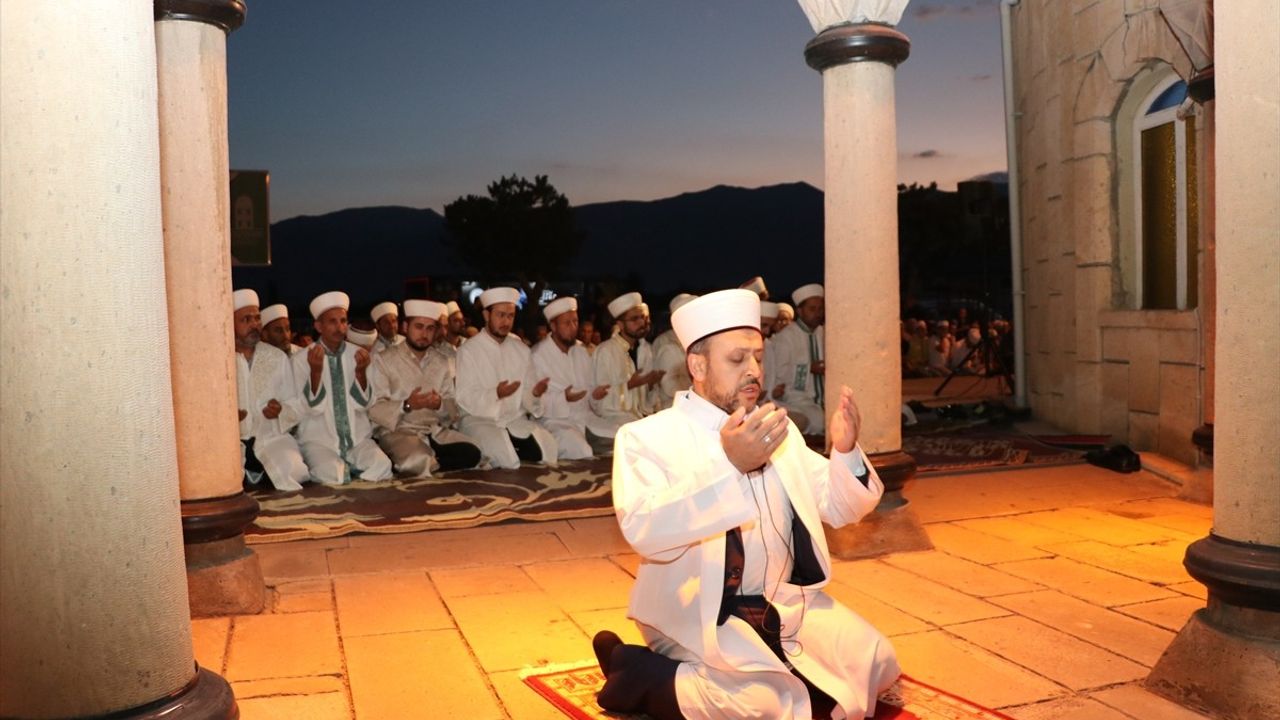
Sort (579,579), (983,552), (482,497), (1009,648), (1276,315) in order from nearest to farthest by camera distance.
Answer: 1. (1276,315)
2. (1009,648)
3. (579,579)
4. (983,552)
5. (482,497)

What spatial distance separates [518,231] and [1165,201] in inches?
960

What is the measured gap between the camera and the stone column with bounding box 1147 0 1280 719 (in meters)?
3.51

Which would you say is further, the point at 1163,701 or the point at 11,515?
the point at 1163,701

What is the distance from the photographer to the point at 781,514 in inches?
145

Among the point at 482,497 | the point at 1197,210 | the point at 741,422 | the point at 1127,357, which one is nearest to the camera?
the point at 741,422

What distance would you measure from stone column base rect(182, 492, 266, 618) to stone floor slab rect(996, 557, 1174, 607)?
3688 millimetres

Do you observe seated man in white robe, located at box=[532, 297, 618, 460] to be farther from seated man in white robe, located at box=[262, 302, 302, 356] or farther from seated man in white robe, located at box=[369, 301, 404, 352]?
seated man in white robe, located at box=[262, 302, 302, 356]

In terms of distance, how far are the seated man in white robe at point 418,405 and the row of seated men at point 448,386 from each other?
0.04ft

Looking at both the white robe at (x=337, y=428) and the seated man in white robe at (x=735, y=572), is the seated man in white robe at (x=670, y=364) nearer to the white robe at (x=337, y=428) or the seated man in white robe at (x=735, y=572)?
the white robe at (x=337, y=428)

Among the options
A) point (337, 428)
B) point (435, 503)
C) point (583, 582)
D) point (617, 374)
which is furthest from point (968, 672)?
point (617, 374)

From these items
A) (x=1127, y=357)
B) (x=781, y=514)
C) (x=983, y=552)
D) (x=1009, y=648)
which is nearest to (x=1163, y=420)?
(x=1127, y=357)

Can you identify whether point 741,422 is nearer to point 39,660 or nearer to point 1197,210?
point 39,660

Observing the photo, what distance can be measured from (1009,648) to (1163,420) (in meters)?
5.48

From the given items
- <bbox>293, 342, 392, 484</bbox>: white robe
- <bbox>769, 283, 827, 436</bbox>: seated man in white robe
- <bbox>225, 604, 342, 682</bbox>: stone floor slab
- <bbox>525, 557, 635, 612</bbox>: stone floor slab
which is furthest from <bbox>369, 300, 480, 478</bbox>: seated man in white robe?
<bbox>225, 604, 342, 682</bbox>: stone floor slab
